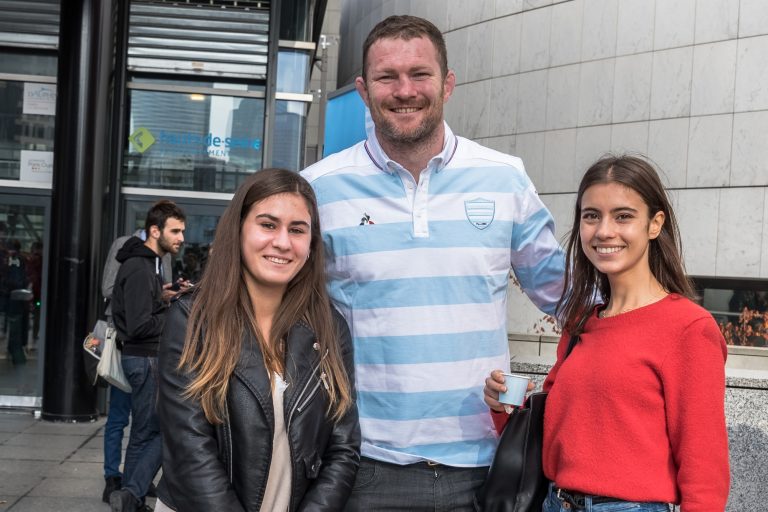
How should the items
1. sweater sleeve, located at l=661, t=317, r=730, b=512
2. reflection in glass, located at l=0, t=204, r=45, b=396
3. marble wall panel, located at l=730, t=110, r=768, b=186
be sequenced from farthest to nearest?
marble wall panel, located at l=730, t=110, r=768, b=186 < reflection in glass, located at l=0, t=204, r=45, b=396 < sweater sleeve, located at l=661, t=317, r=730, b=512

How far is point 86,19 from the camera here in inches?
377

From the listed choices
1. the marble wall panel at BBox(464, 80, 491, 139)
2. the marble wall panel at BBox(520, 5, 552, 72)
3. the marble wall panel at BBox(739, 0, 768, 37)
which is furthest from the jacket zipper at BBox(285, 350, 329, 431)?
the marble wall panel at BBox(464, 80, 491, 139)

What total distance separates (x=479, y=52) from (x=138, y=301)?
32.3 feet

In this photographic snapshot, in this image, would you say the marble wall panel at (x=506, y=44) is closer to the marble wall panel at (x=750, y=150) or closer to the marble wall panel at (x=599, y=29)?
the marble wall panel at (x=599, y=29)

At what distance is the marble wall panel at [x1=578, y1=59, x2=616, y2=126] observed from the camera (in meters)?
13.1

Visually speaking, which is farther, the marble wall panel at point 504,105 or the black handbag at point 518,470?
the marble wall panel at point 504,105

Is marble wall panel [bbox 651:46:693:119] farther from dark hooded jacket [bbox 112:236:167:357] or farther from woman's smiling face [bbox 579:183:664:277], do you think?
woman's smiling face [bbox 579:183:664:277]

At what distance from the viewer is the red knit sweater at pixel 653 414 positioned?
7.47 feet

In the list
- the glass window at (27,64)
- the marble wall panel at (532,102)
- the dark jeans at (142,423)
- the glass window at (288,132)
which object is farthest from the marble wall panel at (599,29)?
the dark jeans at (142,423)

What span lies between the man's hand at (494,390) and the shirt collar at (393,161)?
0.63 meters

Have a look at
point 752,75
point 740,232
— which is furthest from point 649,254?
point 752,75

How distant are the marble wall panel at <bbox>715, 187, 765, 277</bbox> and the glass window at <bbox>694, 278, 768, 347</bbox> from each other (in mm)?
246

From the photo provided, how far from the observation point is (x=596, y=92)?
13281mm

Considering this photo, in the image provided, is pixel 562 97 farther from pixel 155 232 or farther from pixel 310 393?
pixel 310 393
